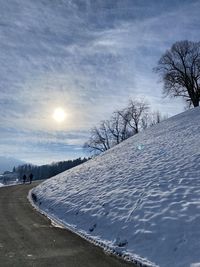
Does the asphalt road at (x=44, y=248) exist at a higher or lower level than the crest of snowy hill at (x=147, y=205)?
lower

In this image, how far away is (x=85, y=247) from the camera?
35.9 ft

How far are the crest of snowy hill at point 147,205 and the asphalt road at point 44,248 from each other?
0.78m

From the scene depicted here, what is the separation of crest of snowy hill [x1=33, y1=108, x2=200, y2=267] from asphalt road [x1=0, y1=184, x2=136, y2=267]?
775 mm

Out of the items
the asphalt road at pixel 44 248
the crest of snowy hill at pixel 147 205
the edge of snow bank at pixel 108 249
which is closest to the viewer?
the edge of snow bank at pixel 108 249

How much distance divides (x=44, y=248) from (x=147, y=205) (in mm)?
4127

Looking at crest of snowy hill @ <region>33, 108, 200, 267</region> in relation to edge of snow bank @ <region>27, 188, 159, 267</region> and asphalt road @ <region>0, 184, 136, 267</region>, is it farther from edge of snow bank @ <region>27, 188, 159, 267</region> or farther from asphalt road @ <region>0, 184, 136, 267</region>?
asphalt road @ <region>0, 184, 136, 267</region>

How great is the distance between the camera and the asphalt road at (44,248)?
915 centimetres

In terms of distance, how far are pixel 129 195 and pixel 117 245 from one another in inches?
168

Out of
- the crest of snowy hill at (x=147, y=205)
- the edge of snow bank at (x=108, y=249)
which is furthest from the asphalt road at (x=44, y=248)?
the crest of snowy hill at (x=147, y=205)

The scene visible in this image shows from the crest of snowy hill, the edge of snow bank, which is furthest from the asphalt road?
the crest of snowy hill

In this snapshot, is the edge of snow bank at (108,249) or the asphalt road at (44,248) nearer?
the edge of snow bank at (108,249)

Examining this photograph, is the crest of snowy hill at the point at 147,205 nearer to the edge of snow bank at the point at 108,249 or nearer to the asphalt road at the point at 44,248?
the edge of snow bank at the point at 108,249

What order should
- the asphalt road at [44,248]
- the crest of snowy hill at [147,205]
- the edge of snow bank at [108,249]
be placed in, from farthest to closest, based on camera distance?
the crest of snowy hill at [147,205]
the asphalt road at [44,248]
the edge of snow bank at [108,249]

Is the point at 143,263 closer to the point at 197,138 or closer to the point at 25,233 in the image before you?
the point at 25,233
